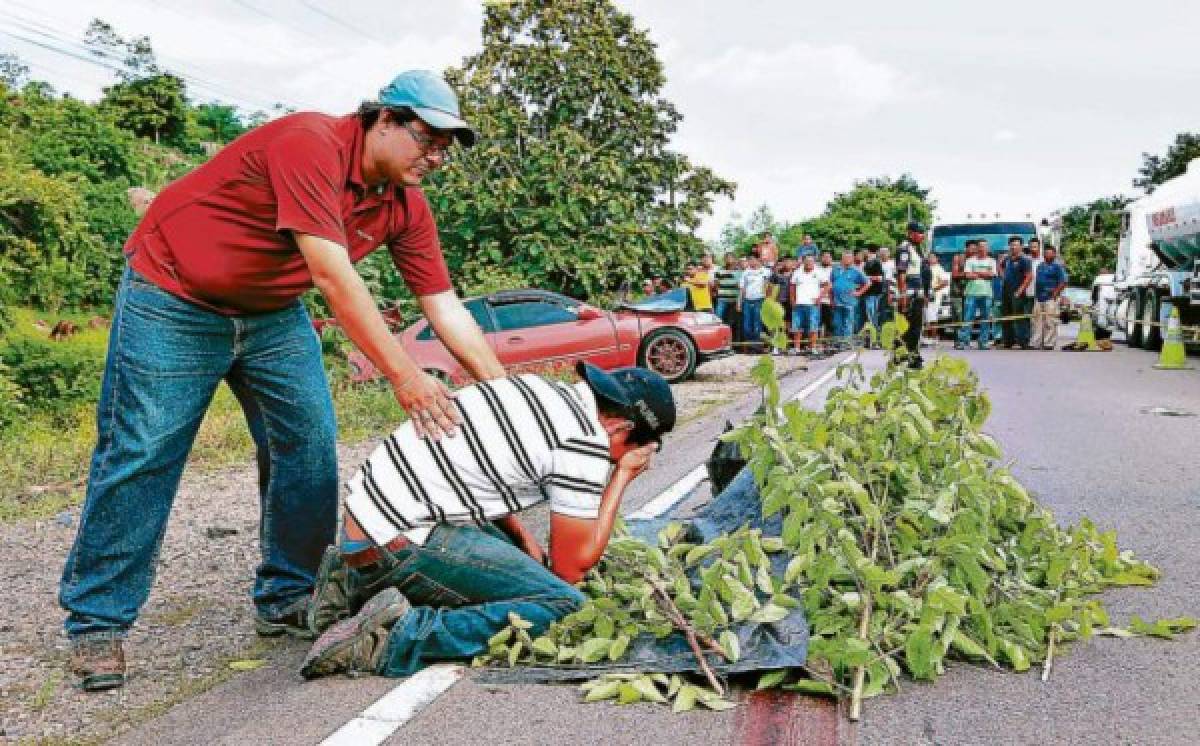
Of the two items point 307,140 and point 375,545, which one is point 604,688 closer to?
point 375,545

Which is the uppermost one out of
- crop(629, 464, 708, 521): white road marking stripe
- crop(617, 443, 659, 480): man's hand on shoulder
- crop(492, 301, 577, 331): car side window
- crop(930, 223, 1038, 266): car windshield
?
crop(930, 223, 1038, 266): car windshield

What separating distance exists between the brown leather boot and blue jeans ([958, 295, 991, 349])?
20307mm

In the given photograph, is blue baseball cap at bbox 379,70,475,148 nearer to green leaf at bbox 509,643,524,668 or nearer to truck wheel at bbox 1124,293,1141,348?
green leaf at bbox 509,643,524,668

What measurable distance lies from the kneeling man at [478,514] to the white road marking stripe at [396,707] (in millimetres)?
87

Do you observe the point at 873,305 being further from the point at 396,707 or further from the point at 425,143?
the point at 396,707

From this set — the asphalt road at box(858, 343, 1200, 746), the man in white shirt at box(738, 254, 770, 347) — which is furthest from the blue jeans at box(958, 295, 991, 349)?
the asphalt road at box(858, 343, 1200, 746)

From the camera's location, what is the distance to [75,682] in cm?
411

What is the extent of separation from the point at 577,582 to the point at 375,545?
71 cm

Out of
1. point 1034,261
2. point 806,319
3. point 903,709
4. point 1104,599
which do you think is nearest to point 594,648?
point 903,709

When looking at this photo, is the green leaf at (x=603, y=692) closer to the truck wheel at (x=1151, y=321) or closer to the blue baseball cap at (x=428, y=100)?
the blue baseball cap at (x=428, y=100)

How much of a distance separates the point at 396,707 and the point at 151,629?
61.0 inches

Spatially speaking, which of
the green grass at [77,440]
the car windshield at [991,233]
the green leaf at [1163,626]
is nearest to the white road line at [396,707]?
the green leaf at [1163,626]

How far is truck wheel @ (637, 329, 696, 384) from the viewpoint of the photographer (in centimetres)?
1661

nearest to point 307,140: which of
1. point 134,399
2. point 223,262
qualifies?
point 223,262
